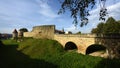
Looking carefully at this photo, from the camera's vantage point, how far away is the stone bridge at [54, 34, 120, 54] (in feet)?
68.9

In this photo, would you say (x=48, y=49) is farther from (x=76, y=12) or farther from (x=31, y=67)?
(x=76, y=12)

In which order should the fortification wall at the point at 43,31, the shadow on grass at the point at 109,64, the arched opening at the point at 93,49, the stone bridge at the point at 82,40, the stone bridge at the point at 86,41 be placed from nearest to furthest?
the shadow on grass at the point at 109,64 → the stone bridge at the point at 82,40 → the stone bridge at the point at 86,41 → the arched opening at the point at 93,49 → the fortification wall at the point at 43,31

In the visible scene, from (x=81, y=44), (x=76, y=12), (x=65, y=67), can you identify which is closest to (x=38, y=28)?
(x=81, y=44)

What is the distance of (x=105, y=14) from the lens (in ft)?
26.8

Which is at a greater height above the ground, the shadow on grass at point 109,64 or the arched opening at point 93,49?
the arched opening at point 93,49

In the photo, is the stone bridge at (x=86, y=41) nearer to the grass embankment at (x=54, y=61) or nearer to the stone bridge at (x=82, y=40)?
the stone bridge at (x=82, y=40)

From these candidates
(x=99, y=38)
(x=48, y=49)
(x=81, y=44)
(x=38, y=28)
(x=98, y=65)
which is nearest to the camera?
(x=98, y=65)

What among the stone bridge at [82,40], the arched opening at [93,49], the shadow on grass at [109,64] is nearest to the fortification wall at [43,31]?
the stone bridge at [82,40]

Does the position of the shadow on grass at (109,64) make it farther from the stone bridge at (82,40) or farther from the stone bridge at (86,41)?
the stone bridge at (86,41)

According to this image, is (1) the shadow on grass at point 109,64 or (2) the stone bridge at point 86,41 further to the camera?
(2) the stone bridge at point 86,41

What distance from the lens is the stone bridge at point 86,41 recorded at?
21.0 m

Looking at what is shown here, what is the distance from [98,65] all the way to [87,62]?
1.57 metres

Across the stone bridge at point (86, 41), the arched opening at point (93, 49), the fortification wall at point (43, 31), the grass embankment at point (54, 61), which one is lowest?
the grass embankment at point (54, 61)

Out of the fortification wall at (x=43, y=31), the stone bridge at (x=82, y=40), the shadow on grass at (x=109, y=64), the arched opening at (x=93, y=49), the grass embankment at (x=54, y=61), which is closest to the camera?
the shadow on grass at (x=109, y=64)
